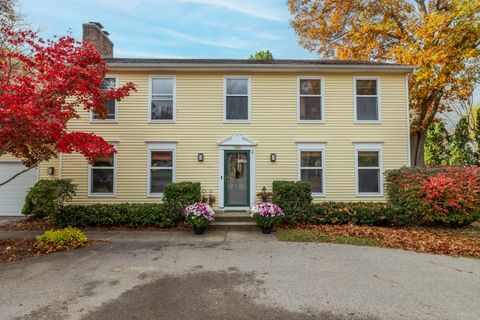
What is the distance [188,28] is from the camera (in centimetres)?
1356

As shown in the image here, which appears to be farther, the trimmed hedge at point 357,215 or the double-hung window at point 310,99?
the double-hung window at point 310,99

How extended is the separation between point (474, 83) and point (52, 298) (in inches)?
718

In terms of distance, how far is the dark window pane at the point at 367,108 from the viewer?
9352mm

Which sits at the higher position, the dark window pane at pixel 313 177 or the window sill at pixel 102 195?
the dark window pane at pixel 313 177

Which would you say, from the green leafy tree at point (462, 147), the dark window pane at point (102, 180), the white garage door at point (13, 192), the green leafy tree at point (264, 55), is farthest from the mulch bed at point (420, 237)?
the green leafy tree at point (264, 55)

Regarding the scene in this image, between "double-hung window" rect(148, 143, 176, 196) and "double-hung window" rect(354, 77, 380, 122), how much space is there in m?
7.02

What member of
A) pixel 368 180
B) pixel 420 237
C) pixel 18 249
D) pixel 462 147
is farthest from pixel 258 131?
pixel 462 147

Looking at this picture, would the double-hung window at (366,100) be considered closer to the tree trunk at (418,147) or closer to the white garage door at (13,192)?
the tree trunk at (418,147)

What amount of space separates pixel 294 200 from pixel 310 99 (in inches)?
159

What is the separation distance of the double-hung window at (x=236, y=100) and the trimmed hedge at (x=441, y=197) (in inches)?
229

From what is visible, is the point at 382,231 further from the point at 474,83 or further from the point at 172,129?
the point at 474,83

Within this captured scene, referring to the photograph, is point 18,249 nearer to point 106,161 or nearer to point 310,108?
point 106,161

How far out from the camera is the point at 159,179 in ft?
29.7

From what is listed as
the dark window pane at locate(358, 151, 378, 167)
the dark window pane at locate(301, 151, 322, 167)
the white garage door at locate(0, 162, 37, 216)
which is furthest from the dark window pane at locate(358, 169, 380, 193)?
the white garage door at locate(0, 162, 37, 216)
